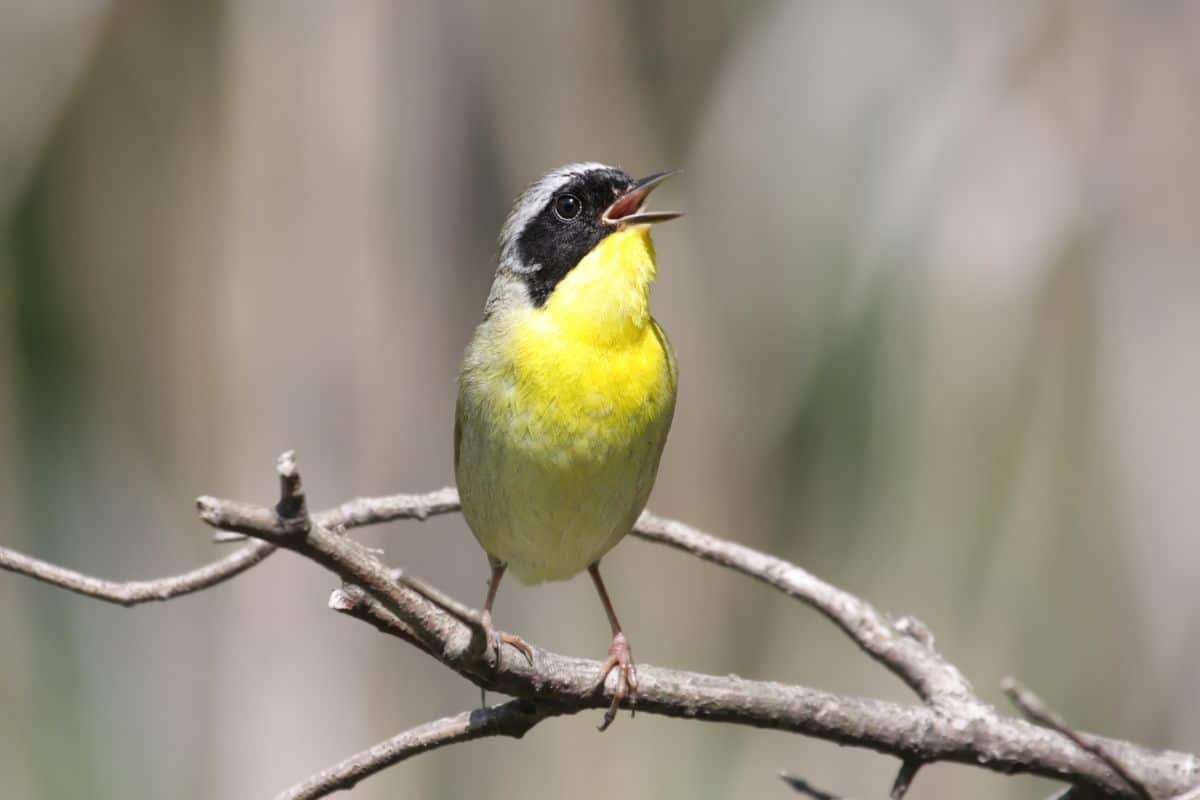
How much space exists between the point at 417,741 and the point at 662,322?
3885mm

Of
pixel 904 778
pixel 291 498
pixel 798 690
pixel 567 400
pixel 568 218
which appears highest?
pixel 568 218

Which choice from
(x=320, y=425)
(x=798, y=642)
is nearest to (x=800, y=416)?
(x=798, y=642)

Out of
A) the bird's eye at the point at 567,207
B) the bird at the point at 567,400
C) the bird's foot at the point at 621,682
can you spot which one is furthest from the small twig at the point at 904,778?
the bird's eye at the point at 567,207

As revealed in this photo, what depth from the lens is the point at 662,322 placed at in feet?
19.6

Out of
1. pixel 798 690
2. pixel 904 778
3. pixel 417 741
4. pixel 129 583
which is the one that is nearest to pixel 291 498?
pixel 417 741

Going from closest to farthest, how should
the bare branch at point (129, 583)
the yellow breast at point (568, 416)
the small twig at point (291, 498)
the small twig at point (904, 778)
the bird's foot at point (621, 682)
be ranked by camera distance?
1. the small twig at point (291, 498)
2. the bare branch at point (129, 583)
3. the bird's foot at point (621, 682)
4. the small twig at point (904, 778)
5. the yellow breast at point (568, 416)

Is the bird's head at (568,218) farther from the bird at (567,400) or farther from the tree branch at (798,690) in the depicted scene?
the tree branch at (798,690)

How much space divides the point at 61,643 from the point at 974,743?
5.07m

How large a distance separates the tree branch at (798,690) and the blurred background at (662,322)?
1634 mm

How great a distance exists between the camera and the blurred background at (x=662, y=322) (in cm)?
477

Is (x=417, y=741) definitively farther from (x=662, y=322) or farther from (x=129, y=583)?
(x=662, y=322)

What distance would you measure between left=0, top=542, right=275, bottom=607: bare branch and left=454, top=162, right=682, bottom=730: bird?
0.70 metres

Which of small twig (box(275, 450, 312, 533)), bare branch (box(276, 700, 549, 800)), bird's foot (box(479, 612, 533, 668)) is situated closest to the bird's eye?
bird's foot (box(479, 612, 533, 668))

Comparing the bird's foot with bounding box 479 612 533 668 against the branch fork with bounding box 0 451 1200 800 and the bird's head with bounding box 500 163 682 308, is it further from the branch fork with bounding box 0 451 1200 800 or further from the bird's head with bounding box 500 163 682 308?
the bird's head with bounding box 500 163 682 308
